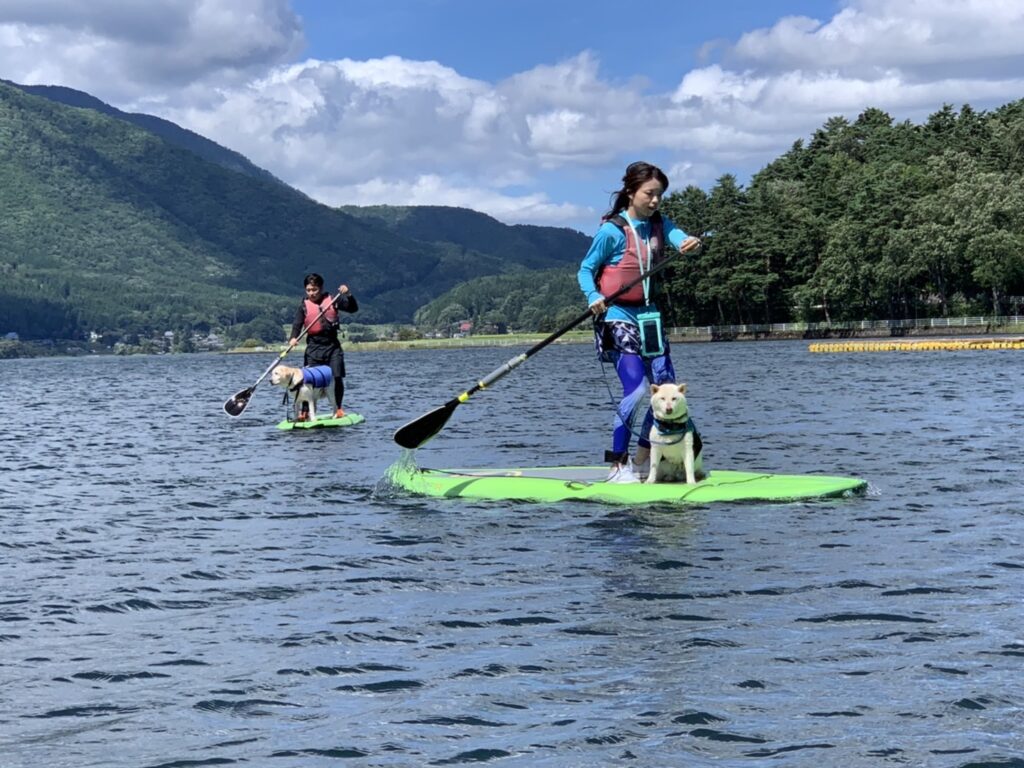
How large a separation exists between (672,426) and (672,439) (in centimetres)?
30

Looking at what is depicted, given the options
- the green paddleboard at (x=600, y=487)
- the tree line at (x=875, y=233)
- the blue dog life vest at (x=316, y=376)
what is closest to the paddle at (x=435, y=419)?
the green paddleboard at (x=600, y=487)

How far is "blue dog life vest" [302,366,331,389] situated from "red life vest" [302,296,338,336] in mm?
782

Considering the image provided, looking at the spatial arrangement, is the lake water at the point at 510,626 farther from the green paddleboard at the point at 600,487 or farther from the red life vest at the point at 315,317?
the red life vest at the point at 315,317

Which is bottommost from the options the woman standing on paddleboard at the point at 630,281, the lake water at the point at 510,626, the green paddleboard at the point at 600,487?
the lake water at the point at 510,626

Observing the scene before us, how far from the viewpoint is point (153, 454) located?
2664 cm

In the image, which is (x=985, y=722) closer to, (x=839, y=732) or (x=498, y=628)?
(x=839, y=732)

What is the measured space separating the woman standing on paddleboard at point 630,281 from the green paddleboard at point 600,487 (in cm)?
65

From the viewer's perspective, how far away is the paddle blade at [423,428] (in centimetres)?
1733

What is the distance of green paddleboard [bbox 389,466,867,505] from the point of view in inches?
604

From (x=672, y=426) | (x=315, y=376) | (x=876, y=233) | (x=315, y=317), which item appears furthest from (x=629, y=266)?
(x=876, y=233)

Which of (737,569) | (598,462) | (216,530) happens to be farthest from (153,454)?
(737,569)

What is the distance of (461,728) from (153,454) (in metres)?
20.2

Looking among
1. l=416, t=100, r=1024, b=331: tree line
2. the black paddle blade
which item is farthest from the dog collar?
l=416, t=100, r=1024, b=331: tree line

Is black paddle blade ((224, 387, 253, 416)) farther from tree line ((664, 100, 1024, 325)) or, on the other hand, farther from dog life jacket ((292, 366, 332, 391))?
tree line ((664, 100, 1024, 325))
